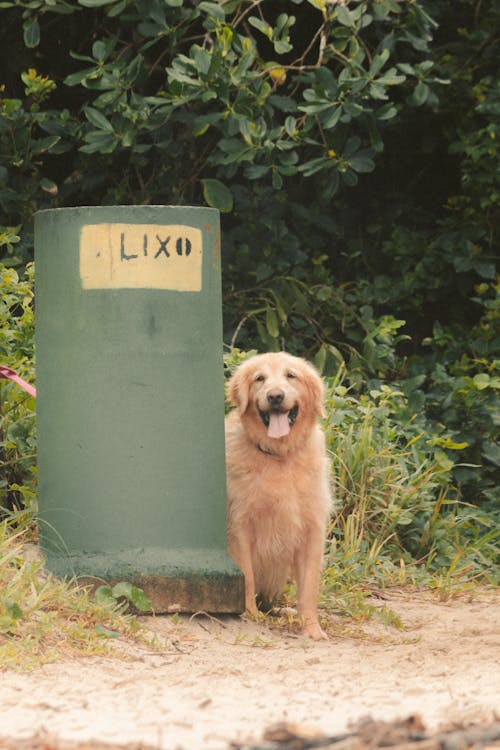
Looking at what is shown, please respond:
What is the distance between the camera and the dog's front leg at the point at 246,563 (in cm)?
526

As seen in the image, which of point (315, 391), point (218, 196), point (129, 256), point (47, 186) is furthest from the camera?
point (47, 186)

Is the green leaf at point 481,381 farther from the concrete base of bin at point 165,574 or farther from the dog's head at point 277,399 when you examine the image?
the concrete base of bin at point 165,574

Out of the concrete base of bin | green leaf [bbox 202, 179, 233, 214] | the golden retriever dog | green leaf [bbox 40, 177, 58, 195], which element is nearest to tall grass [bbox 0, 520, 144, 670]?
the concrete base of bin

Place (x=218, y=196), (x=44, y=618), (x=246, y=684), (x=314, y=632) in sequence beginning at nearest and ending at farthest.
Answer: (x=246, y=684) → (x=44, y=618) → (x=314, y=632) → (x=218, y=196)

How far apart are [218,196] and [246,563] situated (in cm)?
283

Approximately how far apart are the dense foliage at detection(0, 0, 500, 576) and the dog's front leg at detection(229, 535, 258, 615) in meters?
1.68

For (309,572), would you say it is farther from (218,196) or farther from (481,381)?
(218,196)

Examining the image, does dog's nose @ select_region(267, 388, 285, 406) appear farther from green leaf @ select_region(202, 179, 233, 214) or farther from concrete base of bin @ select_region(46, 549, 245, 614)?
green leaf @ select_region(202, 179, 233, 214)

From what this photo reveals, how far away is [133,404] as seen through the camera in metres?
4.77

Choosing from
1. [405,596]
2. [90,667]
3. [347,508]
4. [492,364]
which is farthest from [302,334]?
[90,667]

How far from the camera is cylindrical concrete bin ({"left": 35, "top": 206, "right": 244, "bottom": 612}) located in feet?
15.6

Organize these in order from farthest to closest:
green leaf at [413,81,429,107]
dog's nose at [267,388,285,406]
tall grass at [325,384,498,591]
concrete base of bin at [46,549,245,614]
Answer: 1. green leaf at [413,81,429,107]
2. tall grass at [325,384,498,591]
3. dog's nose at [267,388,285,406]
4. concrete base of bin at [46,549,245,614]

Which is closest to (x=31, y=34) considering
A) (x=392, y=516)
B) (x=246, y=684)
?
(x=392, y=516)

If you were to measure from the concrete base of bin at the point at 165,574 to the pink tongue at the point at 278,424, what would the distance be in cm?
64
